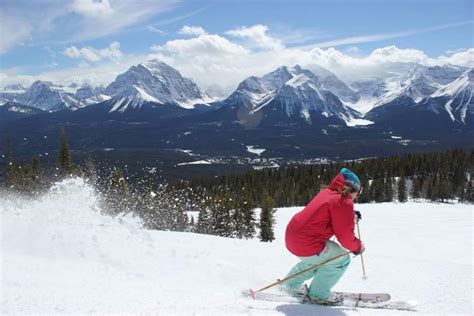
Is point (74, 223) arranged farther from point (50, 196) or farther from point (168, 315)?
point (168, 315)

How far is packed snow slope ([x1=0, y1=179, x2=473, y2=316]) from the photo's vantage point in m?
6.32

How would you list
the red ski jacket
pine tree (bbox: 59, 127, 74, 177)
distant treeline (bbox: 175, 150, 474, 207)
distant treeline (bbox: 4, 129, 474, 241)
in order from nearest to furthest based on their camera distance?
the red ski jacket → distant treeline (bbox: 4, 129, 474, 241) → pine tree (bbox: 59, 127, 74, 177) → distant treeline (bbox: 175, 150, 474, 207)

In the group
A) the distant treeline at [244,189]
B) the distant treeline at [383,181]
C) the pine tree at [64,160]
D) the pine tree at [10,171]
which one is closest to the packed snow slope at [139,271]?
the distant treeline at [244,189]

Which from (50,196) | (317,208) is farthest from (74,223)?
(317,208)

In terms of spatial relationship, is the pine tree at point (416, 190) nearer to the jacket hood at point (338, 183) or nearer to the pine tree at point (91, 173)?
the pine tree at point (91, 173)

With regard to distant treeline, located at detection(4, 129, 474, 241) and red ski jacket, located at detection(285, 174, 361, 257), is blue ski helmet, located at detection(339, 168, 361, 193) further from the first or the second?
distant treeline, located at detection(4, 129, 474, 241)

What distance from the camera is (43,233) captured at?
930 centimetres

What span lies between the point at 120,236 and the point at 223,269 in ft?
9.22

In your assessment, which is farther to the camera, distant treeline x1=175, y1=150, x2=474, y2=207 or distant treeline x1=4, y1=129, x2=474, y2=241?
distant treeline x1=175, y1=150, x2=474, y2=207

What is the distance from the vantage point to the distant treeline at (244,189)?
51897mm

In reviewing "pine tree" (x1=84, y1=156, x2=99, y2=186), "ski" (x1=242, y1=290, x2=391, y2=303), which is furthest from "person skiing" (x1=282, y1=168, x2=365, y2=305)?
"pine tree" (x1=84, y1=156, x2=99, y2=186)

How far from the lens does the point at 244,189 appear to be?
98.8m

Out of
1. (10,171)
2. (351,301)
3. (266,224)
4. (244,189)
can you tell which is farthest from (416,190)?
(351,301)

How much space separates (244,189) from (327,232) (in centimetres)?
9206
